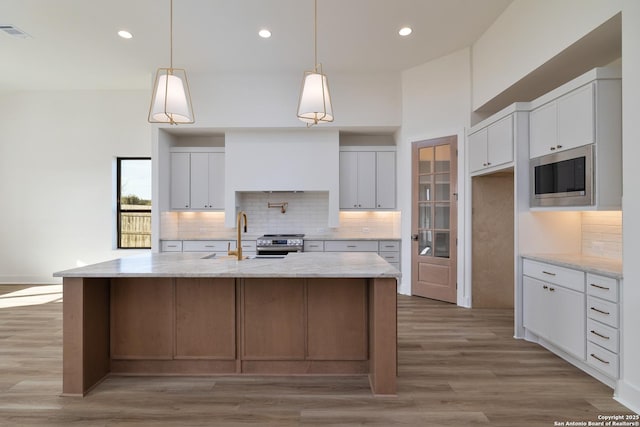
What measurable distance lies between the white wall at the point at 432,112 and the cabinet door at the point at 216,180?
305 centimetres

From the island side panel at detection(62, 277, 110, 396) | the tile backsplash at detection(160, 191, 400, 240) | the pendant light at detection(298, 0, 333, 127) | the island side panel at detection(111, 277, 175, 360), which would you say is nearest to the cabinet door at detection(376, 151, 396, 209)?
the tile backsplash at detection(160, 191, 400, 240)

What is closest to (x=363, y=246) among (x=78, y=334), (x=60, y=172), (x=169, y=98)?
(x=169, y=98)

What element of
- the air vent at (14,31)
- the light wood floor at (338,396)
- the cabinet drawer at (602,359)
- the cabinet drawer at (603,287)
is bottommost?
the light wood floor at (338,396)

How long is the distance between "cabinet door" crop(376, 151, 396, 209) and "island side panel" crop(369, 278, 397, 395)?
11.8 ft

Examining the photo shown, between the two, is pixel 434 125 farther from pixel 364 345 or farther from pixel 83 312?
pixel 83 312

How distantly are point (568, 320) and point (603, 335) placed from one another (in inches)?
15.2

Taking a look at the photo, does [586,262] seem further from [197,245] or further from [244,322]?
[197,245]

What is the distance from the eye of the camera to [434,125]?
5.26 m

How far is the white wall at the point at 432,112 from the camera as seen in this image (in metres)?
4.95

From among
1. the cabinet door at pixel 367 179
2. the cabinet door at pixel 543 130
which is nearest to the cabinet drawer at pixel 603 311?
the cabinet door at pixel 543 130

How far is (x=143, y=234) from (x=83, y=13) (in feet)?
12.3

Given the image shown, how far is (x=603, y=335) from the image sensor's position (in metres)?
2.61

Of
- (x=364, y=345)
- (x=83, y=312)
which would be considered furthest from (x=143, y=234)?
(x=364, y=345)

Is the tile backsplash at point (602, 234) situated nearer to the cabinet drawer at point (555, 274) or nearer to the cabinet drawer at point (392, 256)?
the cabinet drawer at point (555, 274)
